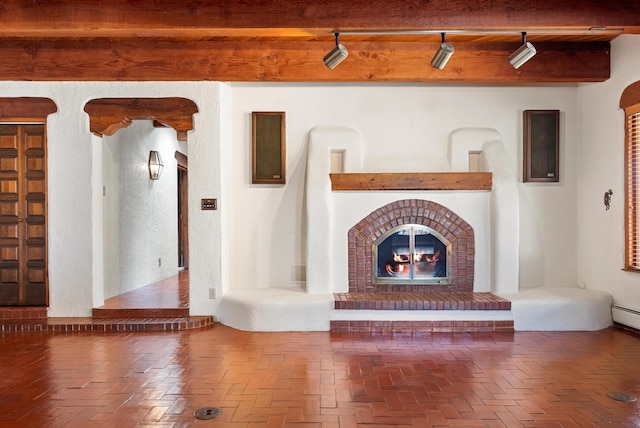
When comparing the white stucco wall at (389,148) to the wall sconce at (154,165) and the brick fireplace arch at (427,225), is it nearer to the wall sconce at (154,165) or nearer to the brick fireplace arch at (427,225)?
the brick fireplace arch at (427,225)

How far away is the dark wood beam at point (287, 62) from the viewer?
16.0ft

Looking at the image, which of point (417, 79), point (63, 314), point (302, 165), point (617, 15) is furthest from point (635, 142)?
point (63, 314)

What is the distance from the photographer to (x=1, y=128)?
510 cm

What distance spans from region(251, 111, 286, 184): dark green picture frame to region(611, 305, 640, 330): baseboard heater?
3947mm

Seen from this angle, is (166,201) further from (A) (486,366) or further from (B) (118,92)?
(A) (486,366)

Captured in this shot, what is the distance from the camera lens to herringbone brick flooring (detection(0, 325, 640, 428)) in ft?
9.09

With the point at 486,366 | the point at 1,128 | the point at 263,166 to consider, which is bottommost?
the point at 486,366

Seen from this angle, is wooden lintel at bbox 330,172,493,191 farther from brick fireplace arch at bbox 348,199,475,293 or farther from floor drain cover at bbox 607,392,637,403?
floor drain cover at bbox 607,392,637,403

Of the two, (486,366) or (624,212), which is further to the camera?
(624,212)

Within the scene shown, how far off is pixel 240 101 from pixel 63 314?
318 cm

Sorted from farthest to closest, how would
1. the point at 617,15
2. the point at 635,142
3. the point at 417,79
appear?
the point at 417,79 < the point at 635,142 < the point at 617,15

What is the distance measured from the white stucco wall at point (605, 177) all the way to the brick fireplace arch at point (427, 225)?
4.66 ft

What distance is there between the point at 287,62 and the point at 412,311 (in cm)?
303

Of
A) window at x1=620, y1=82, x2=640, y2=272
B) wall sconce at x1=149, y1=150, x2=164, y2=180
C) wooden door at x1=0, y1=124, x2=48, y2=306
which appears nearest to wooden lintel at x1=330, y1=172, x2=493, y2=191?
window at x1=620, y1=82, x2=640, y2=272
